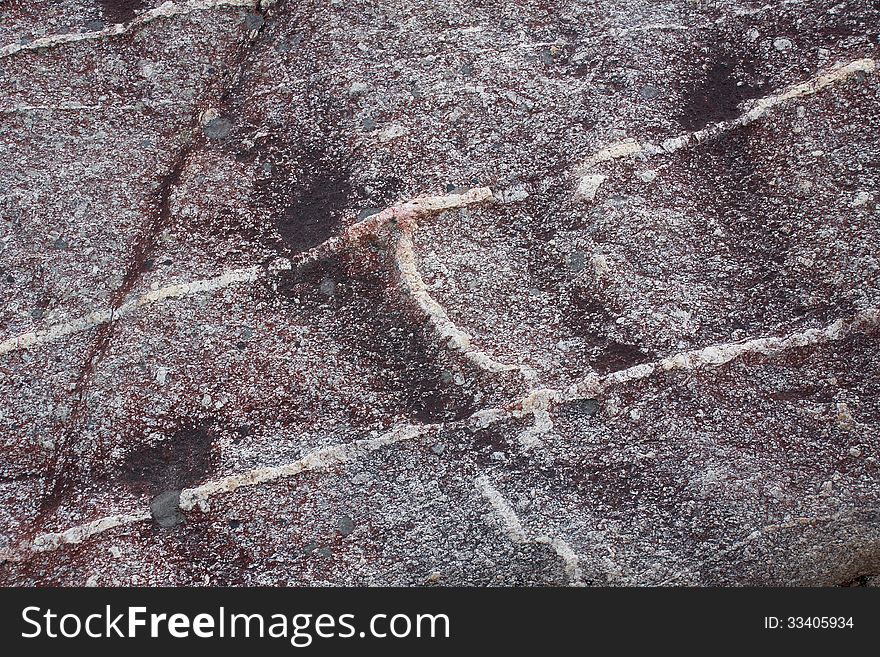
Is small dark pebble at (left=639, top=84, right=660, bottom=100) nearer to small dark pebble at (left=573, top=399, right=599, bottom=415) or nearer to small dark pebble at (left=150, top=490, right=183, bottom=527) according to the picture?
small dark pebble at (left=573, top=399, right=599, bottom=415)

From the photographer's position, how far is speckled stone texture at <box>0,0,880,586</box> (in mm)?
8055

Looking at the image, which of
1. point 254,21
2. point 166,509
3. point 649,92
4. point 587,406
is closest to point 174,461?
point 166,509

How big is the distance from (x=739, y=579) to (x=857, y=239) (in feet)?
12.9

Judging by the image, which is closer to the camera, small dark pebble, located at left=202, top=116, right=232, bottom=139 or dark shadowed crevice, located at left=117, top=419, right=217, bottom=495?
dark shadowed crevice, located at left=117, top=419, right=217, bottom=495

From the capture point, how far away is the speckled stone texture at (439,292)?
26.4 feet

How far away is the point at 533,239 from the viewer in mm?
9320

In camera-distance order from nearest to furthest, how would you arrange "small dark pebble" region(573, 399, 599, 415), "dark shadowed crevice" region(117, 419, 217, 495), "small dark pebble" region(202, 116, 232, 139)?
"dark shadowed crevice" region(117, 419, 217, 495)
"small dark pebble" region(573, 399, 599, 415)
"small dark pebble" region(202, 116, 232, 139)

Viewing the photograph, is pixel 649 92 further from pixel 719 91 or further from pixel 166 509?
pixel 166 509

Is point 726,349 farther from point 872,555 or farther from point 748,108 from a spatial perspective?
point 748,108

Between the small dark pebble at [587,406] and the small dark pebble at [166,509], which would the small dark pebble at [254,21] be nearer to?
the small dark pebble at [166,509]

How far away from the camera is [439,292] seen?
29.4 feet

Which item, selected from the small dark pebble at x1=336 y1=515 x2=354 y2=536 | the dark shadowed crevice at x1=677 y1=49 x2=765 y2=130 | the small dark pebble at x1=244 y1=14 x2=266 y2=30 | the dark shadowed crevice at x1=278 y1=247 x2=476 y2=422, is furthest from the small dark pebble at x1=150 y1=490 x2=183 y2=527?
the dark shadowed crevice at x1=677 y1=49 x2=765 y2=130

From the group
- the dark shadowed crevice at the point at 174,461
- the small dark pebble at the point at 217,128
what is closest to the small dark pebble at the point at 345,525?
the dark shadowed crevice at the point at 174,461

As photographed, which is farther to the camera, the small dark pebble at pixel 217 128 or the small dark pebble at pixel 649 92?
the small dark pebble at pixel 217 128
